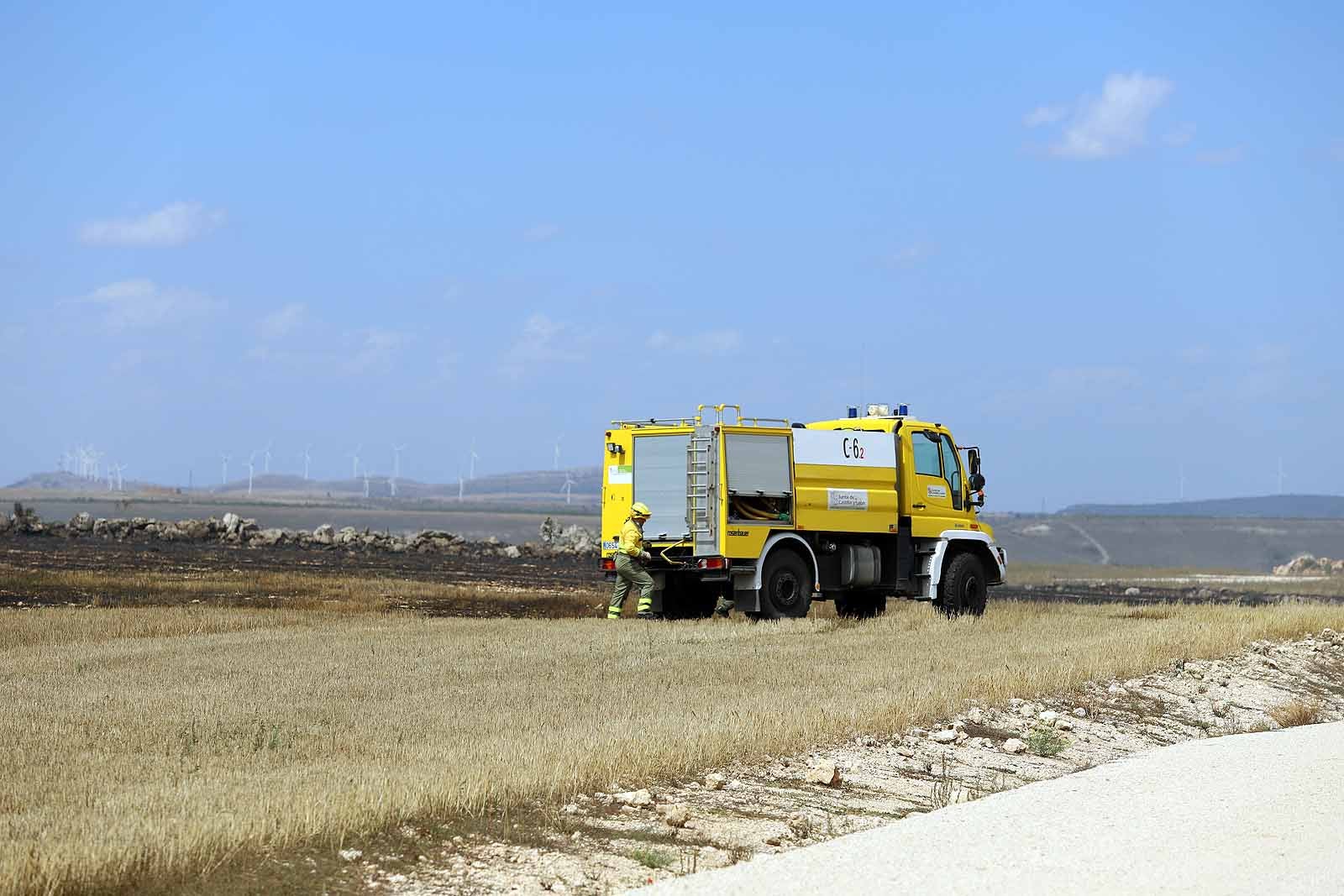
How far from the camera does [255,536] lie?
205ft

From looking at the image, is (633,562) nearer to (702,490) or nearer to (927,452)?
(702,490)

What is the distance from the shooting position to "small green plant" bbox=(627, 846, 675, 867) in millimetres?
9086

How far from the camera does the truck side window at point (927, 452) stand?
2777 cm

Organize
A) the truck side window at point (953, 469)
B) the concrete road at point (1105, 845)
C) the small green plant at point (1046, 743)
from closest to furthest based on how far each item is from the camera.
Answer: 1. the concrete road at point (1105, 845)
2. the small green plant at point (1046, 743)
3. the truck side window at point (953, 469)

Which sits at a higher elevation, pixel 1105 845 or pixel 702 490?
pixel 702 490

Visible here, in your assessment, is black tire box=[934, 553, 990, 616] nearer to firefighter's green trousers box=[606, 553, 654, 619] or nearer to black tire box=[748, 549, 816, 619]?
black tire box=[748, 549, 816, 619]

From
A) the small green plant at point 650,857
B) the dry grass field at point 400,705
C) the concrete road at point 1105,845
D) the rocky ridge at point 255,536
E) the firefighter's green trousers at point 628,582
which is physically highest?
the rocky ridge at point 255,536

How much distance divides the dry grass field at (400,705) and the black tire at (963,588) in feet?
5.78

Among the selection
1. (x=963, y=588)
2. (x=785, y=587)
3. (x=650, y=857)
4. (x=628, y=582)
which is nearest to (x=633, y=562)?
(x=628, y=582)

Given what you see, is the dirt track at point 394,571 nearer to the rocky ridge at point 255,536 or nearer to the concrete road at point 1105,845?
the rocky ridge at point 255,536

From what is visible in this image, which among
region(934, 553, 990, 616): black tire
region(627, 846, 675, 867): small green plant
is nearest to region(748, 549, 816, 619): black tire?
region(934, 553, 990, 616): black tire

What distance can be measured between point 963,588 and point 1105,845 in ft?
60.8

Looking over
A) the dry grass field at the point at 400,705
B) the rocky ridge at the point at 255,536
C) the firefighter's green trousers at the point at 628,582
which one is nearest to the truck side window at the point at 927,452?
the dry grass field at the point at 400,705

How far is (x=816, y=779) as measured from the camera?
39.3ft
